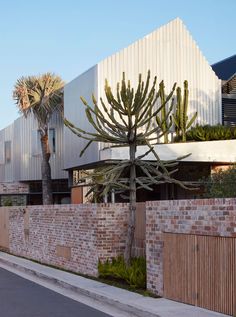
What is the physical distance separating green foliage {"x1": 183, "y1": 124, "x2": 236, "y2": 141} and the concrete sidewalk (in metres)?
9.97

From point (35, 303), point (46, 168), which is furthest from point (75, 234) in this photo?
point (46, 168)

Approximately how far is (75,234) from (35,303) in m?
5.66

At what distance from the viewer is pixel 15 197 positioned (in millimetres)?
44156

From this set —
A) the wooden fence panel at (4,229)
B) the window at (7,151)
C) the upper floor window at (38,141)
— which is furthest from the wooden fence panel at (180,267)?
the window at (7,151)

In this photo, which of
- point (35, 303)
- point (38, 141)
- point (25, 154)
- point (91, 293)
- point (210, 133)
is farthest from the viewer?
point (25, 154)

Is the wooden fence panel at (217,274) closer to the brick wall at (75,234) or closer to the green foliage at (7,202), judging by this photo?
the brick wall at (75,234)

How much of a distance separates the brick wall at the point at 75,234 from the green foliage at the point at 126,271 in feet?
0.93

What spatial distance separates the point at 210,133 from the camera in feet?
87.2

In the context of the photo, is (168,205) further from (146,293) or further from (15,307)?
(15,307)

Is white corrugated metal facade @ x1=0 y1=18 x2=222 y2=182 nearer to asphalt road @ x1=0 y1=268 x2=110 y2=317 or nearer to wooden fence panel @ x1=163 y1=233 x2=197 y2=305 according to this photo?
asphalt road @ x1=0 y1=268 x2=110 y2=317

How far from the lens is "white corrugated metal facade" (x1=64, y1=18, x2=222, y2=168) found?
27.6 meters

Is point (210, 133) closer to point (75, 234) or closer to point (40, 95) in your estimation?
point (75, 234)

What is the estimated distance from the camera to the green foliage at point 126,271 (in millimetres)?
Answer: 14375

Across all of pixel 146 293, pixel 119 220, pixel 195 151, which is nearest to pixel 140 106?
pixel 119 220
